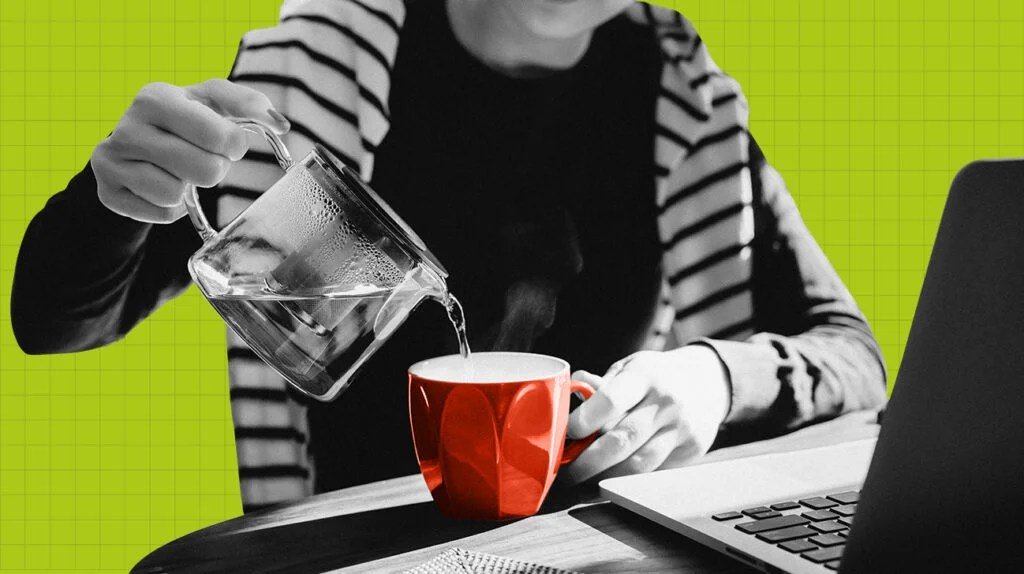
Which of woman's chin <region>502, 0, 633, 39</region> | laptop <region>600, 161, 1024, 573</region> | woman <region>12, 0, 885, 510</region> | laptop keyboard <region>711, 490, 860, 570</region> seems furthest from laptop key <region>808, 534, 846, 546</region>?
woman's chin <region>502, 0, 633, 39</region>

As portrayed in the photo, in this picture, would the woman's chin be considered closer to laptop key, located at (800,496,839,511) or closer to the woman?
the woman

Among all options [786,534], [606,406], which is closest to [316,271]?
[606,406]

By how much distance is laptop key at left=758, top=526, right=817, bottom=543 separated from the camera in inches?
22.0

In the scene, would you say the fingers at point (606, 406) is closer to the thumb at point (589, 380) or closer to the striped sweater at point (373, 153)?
the thumb at point (589, 380)

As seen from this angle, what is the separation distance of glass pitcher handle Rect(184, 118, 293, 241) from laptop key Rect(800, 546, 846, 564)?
0.45 m

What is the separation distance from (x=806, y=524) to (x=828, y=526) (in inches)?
0.6

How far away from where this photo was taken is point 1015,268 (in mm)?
374

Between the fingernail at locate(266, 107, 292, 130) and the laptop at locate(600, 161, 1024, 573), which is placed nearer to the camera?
the laptop at locate(600, 161, 1024, 573)

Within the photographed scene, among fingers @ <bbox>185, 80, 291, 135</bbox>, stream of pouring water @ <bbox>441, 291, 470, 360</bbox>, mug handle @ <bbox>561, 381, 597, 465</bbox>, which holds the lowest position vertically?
mug handle @ <bbox>561, 381, 597, 465</bbox>

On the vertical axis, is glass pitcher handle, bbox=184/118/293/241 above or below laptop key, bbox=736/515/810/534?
above

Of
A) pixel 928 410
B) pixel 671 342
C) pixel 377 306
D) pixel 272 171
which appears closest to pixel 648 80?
pixel 671 342

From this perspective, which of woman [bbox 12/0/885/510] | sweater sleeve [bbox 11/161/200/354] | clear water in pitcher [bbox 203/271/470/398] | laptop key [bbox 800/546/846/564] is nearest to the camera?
laptop key [bbox 800/546/846/564]

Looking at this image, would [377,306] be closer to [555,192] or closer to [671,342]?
[555,192]

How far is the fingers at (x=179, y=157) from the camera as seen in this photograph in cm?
65
